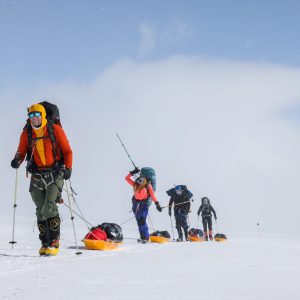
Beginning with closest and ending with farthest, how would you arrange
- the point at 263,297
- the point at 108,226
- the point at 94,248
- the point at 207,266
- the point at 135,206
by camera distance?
the point at 263,297 → the point at 207,266 → the point at 94,248 → the point at 108,226 → the point at 135,206

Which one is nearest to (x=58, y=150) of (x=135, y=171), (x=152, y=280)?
(x=152, y=280)

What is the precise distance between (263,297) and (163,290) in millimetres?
817

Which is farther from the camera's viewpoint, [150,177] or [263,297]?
[150,177]

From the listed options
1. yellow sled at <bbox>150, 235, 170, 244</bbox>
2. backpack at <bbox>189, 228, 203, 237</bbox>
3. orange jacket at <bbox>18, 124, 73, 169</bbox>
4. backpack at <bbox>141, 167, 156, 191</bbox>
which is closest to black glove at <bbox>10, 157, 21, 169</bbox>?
orange jacket at <bbox>18, 124, 73, 169</bbox>

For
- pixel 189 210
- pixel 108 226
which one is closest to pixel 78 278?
pixel 108 226

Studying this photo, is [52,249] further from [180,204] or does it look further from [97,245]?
[180,204]

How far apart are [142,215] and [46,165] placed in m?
5.69

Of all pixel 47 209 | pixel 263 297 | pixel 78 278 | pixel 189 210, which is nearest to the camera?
pixel 263 297

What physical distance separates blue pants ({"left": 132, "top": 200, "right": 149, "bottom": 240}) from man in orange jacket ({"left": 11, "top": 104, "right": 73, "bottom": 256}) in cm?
517

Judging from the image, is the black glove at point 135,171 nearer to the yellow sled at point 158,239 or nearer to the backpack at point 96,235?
the yellow sled at point 158,239

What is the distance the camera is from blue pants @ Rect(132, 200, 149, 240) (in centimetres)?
1235

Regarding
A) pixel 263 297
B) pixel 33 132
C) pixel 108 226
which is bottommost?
pixel 263 297

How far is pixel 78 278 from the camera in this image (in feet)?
14.1

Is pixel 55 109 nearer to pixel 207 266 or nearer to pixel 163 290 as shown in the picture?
pixel 207 266
